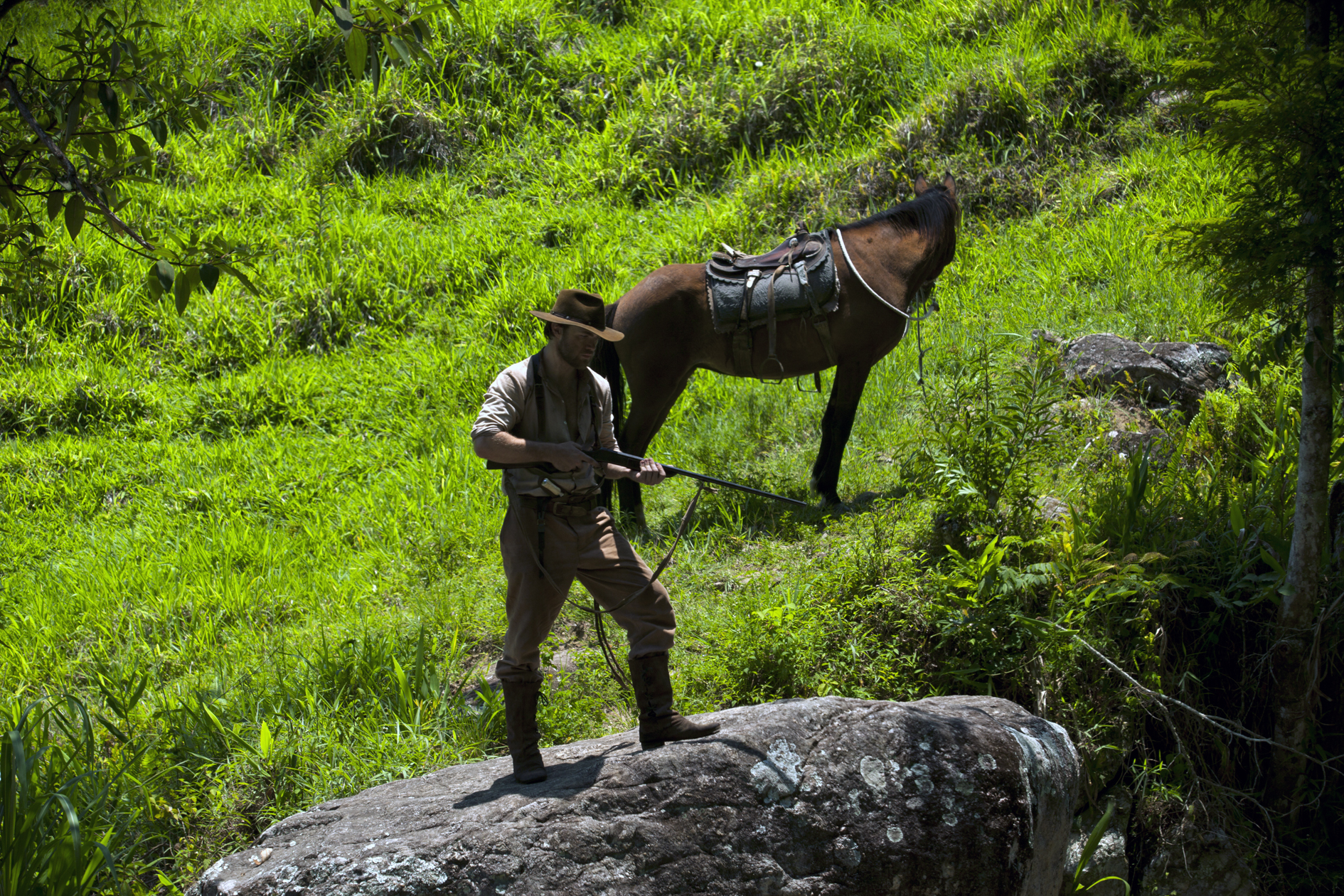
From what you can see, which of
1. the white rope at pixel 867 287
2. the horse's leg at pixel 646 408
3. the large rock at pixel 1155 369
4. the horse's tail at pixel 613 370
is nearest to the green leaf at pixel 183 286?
the horse's tail at pixel 613 370

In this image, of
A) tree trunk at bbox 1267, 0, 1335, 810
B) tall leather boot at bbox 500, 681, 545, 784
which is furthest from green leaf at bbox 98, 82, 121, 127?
tree trunk at bbox 1267, 0, 1335, 810

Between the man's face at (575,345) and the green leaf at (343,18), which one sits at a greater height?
the green leaf at (343,18)

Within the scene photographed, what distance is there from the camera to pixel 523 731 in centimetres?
351

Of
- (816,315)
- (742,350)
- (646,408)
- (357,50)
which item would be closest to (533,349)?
(646,408)

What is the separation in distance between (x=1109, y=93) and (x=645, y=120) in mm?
5330

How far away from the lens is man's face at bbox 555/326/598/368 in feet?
11.5

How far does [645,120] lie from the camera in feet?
39.1

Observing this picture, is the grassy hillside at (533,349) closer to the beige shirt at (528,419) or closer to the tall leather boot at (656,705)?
the tall leather boot at (656,705)

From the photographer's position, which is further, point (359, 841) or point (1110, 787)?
point (1110, 787)

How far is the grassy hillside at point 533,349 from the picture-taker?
4742mm

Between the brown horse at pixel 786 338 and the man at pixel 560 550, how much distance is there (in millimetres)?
2651

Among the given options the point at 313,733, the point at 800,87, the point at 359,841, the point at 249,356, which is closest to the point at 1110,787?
the point at 359,841

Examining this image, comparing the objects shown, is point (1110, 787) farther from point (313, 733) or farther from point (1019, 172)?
point (1019, 172)

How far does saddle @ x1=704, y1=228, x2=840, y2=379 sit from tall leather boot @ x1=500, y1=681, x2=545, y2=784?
132 inches
